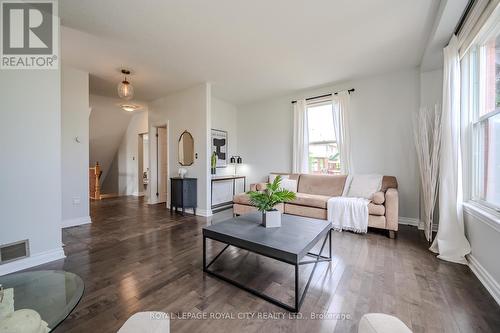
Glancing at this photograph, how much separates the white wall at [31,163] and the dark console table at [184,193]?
201 cm

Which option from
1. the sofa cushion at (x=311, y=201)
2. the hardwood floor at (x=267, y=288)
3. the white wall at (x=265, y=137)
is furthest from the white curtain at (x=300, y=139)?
the hardwood floor at (x=267, y=288)

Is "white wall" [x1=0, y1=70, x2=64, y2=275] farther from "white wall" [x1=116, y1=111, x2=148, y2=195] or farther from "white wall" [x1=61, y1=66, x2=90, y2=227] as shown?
"white wall" [x1=116, y1=111, x2=148, y2=195]

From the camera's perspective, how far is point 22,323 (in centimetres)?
69

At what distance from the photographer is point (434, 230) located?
10.3 feet

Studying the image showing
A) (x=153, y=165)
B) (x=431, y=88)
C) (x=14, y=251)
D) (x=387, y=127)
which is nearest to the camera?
(x=14, y=251)

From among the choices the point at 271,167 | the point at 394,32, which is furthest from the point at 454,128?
the point at 271,167

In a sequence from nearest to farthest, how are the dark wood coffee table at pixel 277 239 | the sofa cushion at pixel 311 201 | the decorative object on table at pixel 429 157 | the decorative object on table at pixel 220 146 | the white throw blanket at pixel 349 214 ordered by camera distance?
1. the dark wood coffee table at pixel 277 239
2. the decorative object on table at pixel 429 157
3. the white throw blanket at pixel 349 214
4. the sofa cushion at pixel 311 201
5. the decorative object on table at pixel 220 146

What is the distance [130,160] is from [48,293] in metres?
6.48

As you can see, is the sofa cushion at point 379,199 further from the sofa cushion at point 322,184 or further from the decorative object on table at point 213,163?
the decorative object on table at point 213,163

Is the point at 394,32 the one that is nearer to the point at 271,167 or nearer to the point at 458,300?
the point at 458,300

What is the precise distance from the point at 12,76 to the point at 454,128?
15.5 feet

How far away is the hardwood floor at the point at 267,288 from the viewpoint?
4.47ft

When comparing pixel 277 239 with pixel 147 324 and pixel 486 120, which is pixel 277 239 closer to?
pixel 147 324

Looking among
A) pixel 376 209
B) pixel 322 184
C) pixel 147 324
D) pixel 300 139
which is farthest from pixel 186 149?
pixel 147 324
